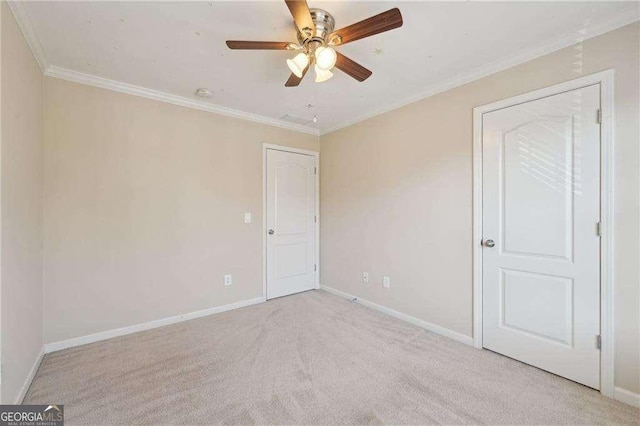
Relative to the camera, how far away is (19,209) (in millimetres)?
1768

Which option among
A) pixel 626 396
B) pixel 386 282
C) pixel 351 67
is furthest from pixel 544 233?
pixel 351 67

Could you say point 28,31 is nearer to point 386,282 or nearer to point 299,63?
point 299,63

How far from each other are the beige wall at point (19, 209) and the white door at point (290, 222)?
2.19m

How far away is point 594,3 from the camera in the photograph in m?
1.63

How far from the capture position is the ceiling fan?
1.43 meters

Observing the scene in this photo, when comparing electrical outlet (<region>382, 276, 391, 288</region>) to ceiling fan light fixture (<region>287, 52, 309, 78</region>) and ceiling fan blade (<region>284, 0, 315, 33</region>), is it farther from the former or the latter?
ceiling fan blade (<region>284, 0, 315, 33</region>)

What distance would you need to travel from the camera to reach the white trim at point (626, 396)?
1.69 meters

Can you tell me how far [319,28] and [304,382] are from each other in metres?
2.40

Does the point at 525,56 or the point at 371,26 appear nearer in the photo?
the point at 371,26

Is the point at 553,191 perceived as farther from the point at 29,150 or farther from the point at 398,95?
the point at 29,150

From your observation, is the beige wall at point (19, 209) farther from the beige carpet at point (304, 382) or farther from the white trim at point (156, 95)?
Answer: the beige carpet at point (304, 382)

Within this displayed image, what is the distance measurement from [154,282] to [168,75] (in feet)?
6.73

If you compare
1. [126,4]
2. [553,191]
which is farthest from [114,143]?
[553,191]

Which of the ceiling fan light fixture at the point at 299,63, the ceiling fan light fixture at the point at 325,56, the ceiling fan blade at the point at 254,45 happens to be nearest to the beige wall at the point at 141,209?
the ceiling fan blade at the point at 254,45
